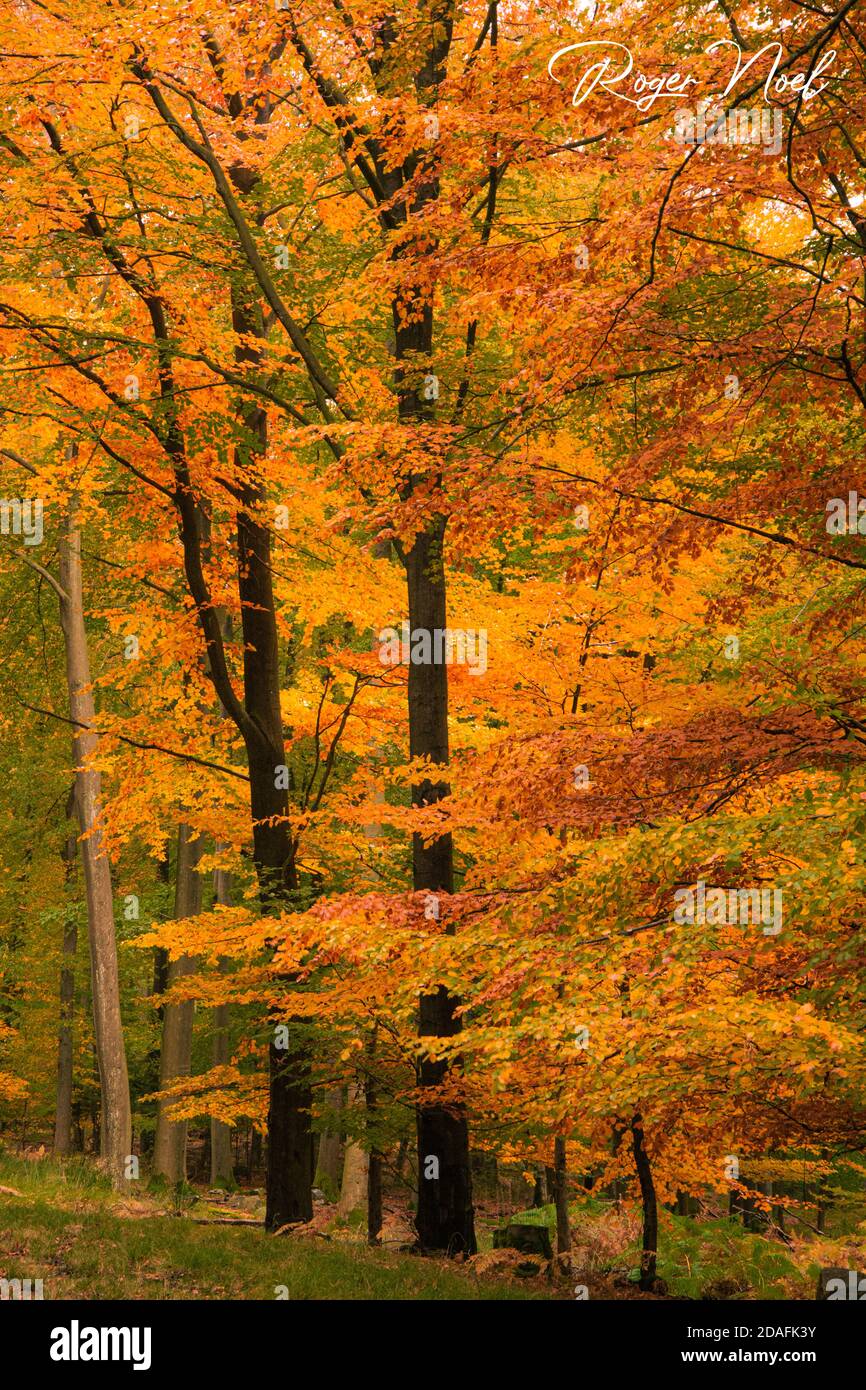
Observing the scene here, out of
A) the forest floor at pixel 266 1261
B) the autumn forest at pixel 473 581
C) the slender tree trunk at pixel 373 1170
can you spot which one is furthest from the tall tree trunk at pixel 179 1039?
the forest floor at pixel 266 1261

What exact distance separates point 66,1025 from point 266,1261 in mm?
17568

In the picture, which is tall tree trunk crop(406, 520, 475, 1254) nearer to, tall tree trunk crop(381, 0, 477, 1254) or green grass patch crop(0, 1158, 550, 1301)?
tall tree trunk crop(381, 0, 477, 1254)

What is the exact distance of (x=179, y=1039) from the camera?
57.5 ft

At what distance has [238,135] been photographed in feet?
39.5

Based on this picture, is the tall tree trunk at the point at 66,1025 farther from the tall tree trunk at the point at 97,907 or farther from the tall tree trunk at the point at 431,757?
the tall tree trunk at the point at 431,757

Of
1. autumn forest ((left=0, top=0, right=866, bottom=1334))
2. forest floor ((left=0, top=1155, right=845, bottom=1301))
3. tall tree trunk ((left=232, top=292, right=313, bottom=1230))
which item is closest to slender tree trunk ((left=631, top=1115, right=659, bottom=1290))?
autumn forest ((left=0, top=0, right=866, bottom=1334))

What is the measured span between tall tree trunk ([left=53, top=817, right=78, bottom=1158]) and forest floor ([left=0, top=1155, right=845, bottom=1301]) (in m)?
12.2

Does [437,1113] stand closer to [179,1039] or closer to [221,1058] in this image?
[179,1039]

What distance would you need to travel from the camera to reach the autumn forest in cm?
575

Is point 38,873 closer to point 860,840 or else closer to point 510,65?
point 510,65

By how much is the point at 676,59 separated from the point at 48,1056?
26.7 meters

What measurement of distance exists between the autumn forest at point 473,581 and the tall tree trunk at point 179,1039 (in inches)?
81.0
